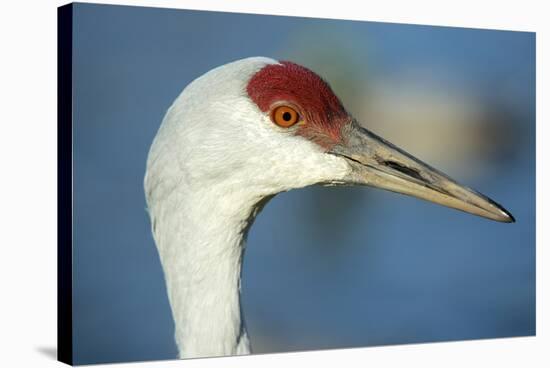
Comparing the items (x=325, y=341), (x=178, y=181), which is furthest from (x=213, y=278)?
(x=325, y=341)

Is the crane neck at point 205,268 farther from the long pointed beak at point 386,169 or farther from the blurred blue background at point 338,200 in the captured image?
the blurred blue background at point 338,200

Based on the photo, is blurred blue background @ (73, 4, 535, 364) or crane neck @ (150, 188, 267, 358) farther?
blurred blue background @ (73, 4, 535, 364)

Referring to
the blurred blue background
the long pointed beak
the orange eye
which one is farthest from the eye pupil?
the blurred blue background

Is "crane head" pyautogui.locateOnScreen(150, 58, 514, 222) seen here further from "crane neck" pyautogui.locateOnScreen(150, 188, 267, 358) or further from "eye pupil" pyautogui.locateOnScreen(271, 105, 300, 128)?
"crane neck" pyautogui.locateOnScreen(150, 188, 267, 358)

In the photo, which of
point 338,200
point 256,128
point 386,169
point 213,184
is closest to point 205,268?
point 213,184

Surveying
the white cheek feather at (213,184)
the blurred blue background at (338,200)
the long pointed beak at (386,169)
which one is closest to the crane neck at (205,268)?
the white cheek feather at (213,184)
